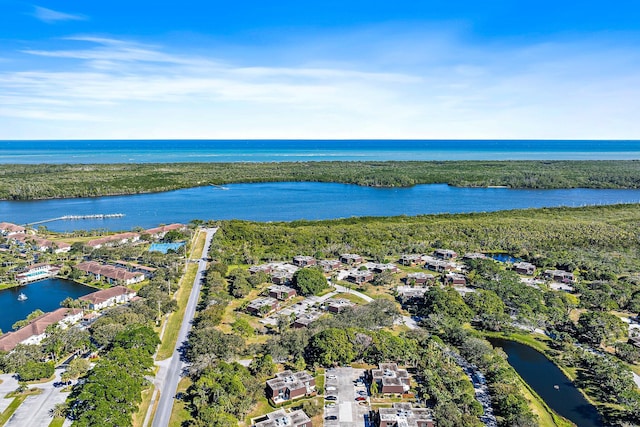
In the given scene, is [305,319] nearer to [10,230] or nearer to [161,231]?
[161,231]

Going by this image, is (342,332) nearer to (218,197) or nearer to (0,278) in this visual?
(0,278)

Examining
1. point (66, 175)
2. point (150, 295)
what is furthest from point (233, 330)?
point (66, 175)

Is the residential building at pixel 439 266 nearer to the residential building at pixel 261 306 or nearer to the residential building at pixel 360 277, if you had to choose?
the residential building at pixel 360 277

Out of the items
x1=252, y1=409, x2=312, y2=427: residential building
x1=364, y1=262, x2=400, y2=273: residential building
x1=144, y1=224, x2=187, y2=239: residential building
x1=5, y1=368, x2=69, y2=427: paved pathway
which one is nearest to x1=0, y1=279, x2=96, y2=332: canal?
x1=5, y1=368, x2=69, y2=427: paved pathway

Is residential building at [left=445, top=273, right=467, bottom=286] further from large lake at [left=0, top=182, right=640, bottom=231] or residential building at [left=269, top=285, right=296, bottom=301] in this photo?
large lake at [left=0, top=182, right=640, bottom=231]

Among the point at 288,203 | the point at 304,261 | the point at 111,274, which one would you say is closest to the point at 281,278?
the point at 304,261

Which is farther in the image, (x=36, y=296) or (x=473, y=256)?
(x=473, y=256)
